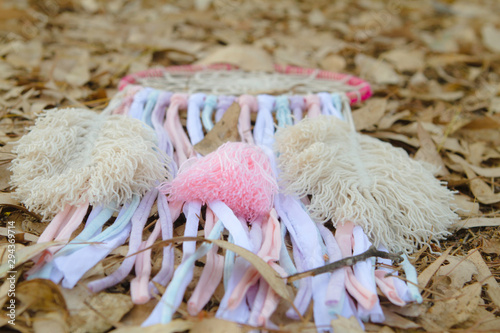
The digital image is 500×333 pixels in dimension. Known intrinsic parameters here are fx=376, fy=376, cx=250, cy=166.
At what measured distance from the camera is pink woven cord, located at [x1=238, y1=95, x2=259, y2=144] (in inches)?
52.9

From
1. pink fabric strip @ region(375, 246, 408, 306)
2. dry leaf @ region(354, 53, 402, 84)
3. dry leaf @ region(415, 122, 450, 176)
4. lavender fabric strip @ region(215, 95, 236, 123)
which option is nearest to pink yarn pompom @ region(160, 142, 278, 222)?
pink fabric strip @ region(375, 246, 408, 306)

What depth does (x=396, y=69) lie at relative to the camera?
2.24m

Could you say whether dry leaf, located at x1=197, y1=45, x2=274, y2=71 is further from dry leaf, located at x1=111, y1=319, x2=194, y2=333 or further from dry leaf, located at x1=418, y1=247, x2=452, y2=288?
dry leaf, located at x1=111, y1=319, x2=194, y2=333

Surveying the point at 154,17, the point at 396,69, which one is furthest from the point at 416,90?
the point at 154,17

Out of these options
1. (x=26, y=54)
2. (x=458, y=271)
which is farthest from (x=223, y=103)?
(x=26, y=54)

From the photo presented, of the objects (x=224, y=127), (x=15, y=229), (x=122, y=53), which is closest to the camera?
(x=15, y=229)

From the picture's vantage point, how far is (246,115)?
1.41 meters

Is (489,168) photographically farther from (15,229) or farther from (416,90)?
(15,229)

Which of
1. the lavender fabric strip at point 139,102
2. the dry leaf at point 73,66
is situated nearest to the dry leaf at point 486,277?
the lavender fabric strip at point 139,102

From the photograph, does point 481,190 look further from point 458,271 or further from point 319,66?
point 319,66

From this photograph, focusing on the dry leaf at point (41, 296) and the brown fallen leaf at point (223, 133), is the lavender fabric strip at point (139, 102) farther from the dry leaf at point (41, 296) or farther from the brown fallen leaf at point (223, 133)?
the dry leaf at point (41, 296)

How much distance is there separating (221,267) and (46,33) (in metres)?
2.17

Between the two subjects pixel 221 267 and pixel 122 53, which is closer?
pixel 221 267

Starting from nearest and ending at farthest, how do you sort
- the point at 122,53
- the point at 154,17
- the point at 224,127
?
the point at 224,127 < the point at 122,53 < the point at 154,17
